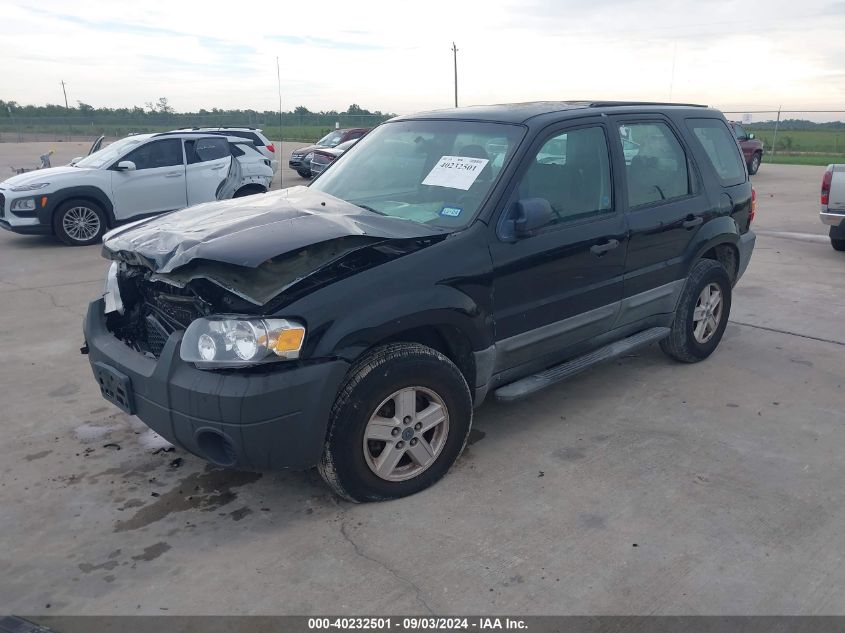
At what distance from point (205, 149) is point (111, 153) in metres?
1.43

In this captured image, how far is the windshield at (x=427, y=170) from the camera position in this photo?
388 cm

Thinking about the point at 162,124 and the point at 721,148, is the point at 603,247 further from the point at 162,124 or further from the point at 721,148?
the point at 162,124

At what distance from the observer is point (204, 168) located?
11.6 meters

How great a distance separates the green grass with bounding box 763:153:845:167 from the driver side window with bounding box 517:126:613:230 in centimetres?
2449

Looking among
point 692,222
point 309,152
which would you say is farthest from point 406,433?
point 309,152

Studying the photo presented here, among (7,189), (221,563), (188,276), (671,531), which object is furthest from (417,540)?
(7,189)

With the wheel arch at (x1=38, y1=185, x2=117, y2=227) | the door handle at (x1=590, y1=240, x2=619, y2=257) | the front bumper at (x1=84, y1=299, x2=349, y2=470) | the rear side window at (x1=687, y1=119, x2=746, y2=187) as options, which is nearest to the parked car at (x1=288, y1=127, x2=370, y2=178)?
the wheel arch at (x1=38, y1=185, x2=117, y2=227)

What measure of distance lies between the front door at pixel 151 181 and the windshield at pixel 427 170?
723 cm

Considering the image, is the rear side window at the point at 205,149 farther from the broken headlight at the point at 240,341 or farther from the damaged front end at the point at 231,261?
the broken headlight at the point at 240,341

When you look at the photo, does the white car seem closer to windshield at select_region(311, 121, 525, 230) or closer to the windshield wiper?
windshield at select_region(311, 121, 525, 230)

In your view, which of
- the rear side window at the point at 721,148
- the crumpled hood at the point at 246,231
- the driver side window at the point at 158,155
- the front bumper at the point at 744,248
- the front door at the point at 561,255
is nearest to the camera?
the crumpled hood at the point at 246,231

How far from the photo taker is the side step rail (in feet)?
13.0

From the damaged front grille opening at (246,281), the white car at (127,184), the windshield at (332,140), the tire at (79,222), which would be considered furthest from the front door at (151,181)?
the windshield at (332,140)
